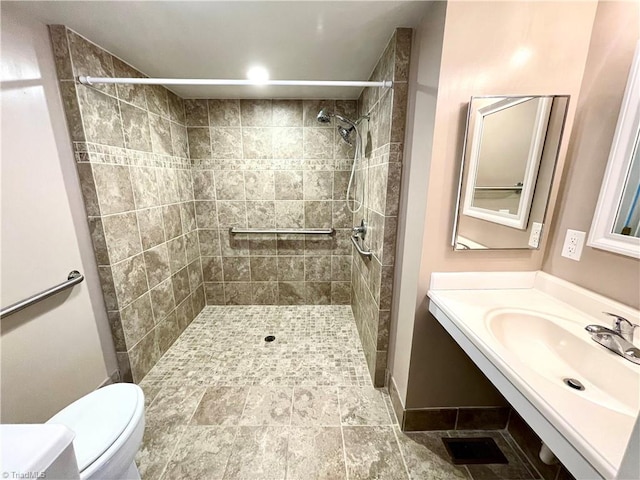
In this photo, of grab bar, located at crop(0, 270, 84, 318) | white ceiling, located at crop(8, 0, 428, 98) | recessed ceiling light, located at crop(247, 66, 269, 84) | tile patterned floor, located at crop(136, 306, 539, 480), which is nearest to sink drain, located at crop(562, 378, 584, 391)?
tile patterned floor, located at crop(136, 306, 539, 480)

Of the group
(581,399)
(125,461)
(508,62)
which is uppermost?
(508,62)

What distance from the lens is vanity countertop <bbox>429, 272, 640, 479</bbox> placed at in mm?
584

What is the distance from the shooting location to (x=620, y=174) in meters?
0.94

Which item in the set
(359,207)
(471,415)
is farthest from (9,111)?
(471,415)

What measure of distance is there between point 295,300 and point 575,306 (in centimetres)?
233

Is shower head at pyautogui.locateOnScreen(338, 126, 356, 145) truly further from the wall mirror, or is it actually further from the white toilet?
the white toilet

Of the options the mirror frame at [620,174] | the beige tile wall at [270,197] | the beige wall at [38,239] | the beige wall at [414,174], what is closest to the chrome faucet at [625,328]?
the mirror frame at [620,174]

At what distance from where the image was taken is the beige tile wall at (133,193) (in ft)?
4.58

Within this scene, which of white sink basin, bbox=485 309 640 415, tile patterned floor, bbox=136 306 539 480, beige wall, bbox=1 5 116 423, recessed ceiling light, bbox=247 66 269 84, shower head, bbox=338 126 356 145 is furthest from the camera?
shower head, bbox=338 126 356 145

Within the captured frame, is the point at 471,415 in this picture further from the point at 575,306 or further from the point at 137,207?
the point at 137,207

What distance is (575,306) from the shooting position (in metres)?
1.08

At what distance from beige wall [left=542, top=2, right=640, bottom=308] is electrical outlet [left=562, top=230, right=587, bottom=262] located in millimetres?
19

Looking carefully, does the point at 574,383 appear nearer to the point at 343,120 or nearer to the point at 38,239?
the point at 343,120

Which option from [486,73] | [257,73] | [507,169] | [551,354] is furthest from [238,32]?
[551,354]
